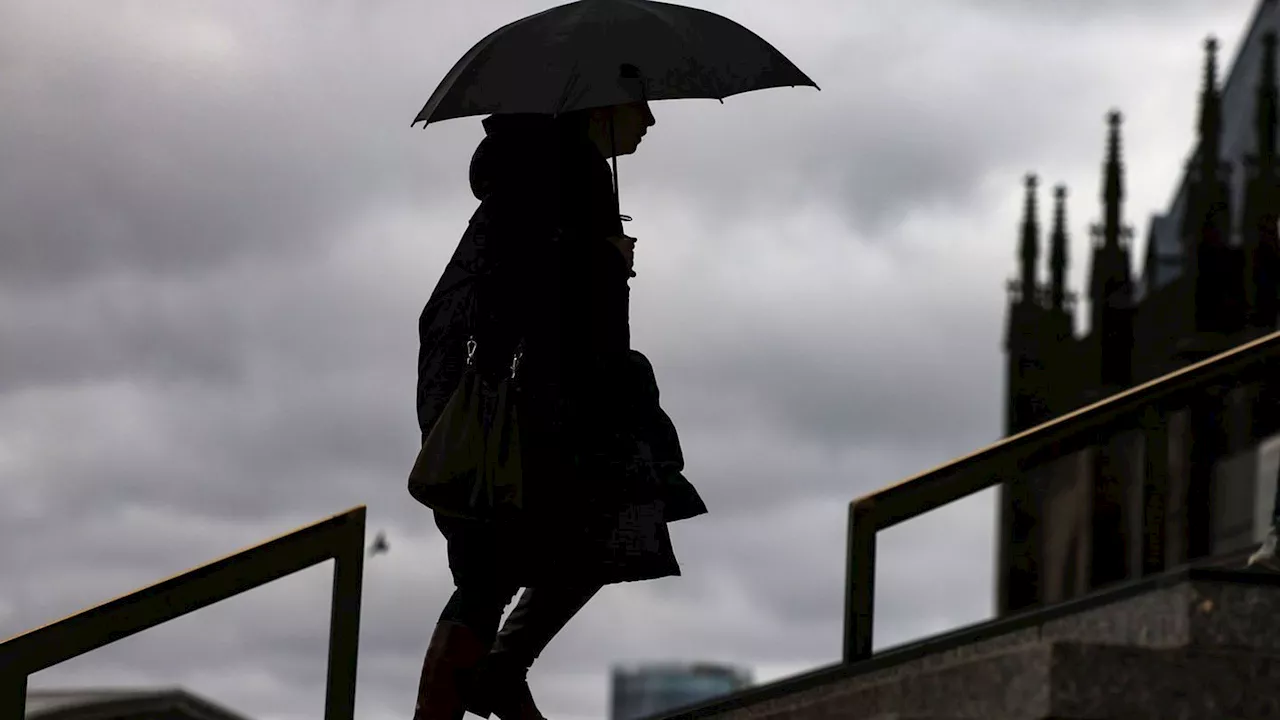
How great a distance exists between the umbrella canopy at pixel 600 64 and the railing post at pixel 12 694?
71.2 inches

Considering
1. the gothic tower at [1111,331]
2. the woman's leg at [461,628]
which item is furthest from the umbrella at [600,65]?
the gothic tower at [1111,331]

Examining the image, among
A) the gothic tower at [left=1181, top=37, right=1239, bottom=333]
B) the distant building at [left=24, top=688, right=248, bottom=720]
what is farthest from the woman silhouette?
the gothic tower at [left=1181, top=37, right=1239, bottom=333]

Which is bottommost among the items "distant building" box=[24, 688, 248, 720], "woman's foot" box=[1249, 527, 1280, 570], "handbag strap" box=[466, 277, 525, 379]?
"handbag strap" box=[466, 277, 525, 379]

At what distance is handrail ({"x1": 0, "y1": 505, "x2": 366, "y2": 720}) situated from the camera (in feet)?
18.8

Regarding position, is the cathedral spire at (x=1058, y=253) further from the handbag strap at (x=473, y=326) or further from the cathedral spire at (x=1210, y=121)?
the handbag strap at (x=473, y=326)

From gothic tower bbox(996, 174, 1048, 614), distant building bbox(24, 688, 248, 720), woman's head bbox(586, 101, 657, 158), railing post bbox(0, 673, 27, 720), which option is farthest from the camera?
gothic tower bbox(996, 174, 1048, 614)

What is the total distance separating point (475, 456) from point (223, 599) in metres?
1.08

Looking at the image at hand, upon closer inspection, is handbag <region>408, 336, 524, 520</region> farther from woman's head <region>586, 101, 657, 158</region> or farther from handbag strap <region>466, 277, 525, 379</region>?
woman's head <region>586, 101, 657, 158</region>

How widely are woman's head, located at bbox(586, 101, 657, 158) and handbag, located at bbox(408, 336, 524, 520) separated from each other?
0.66 m

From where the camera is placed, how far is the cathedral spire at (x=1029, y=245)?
46.8 meters

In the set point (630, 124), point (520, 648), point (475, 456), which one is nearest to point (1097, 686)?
point (520, 648)

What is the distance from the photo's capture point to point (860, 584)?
657 cm

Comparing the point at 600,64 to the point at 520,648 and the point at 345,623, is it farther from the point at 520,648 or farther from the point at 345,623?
the point at 345,623

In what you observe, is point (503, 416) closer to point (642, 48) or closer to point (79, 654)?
point (642, 48)
